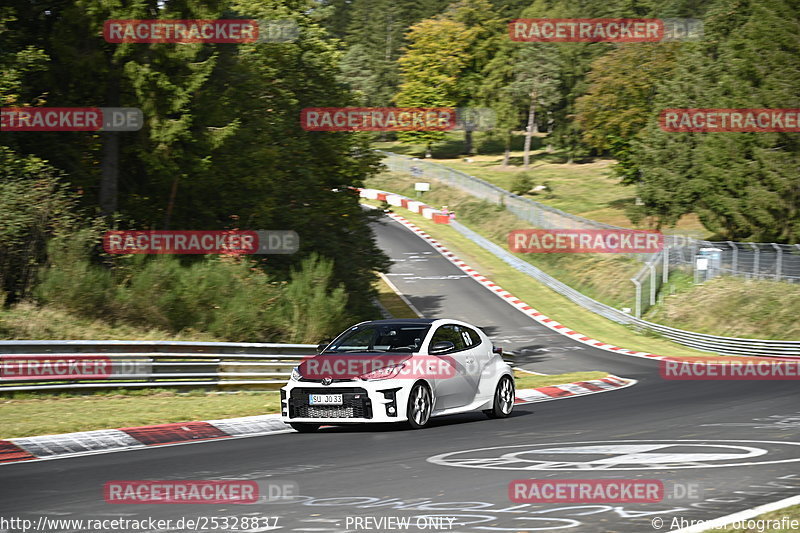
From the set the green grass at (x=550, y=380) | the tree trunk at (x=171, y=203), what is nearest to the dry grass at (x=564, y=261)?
the green grass at (x=550, y=380)

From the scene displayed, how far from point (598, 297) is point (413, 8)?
97900mm

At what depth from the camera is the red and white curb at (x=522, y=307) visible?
39.2 m

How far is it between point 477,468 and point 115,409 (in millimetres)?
8270

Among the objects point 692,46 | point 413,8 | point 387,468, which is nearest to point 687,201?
point 692,46

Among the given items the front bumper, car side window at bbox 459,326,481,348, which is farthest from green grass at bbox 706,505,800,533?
car side window at bbox 459,326,481,348

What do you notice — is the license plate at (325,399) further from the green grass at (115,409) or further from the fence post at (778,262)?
the fence post at (778,262)

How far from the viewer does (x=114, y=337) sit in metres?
22.5

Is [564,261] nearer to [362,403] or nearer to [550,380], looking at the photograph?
[550,380]

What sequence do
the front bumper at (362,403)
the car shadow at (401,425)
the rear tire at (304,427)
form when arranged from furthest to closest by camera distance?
the car shadow at (401,425) → the rear tire at (304,427) → the front bumper at (362,403)

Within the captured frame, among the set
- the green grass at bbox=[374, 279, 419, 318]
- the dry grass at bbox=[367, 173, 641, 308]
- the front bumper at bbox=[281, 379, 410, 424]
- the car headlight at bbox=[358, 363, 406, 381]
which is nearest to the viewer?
the front bumper at bbox=[281, 379, 410, 424]

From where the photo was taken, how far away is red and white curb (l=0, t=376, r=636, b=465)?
11430 millimetres

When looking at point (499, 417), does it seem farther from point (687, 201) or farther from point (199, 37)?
point (687, 201)

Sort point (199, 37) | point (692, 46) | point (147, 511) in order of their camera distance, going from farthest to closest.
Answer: point (692, 46) → point (199, 37) → point (147, 511)

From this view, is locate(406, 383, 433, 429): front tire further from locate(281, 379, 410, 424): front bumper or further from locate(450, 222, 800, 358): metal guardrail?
locate(450, 222, 800, 358): metal guardrail
